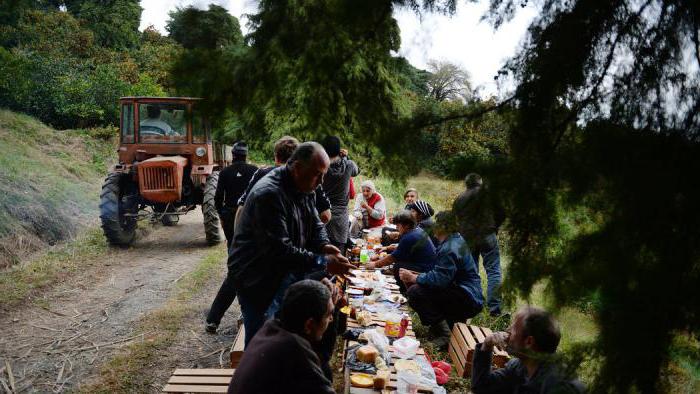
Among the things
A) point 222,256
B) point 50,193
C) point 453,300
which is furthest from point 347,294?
point 50,193

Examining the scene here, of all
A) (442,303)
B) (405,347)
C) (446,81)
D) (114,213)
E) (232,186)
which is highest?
(446,81)

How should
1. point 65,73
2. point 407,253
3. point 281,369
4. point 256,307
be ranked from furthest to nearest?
point 65,73, point 407,253, point 256,307, point 281,369

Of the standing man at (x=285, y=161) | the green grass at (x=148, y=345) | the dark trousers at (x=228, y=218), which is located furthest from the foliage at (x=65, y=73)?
the standing man at (x=285, y=161)

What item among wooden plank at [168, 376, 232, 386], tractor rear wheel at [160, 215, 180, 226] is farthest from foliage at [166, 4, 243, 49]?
tractor rear wheel at [160, 215, 180, 226]

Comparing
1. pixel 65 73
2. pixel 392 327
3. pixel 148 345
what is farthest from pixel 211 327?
pixel 65 73

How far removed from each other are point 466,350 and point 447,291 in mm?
817

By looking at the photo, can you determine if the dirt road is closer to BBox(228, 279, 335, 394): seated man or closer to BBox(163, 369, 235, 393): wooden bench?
BBox(163, 369, 235, 393): wooden bench

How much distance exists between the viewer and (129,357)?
4047 millimetres

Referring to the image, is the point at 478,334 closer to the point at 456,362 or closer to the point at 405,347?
the point at 456,362

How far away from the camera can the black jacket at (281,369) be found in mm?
1935

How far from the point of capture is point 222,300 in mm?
4539

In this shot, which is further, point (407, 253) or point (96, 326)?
point (407, 253)

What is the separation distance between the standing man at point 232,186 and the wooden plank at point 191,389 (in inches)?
97.9

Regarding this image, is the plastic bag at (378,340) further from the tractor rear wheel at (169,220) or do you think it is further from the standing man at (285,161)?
the tractor rear wheel at (169,220)
